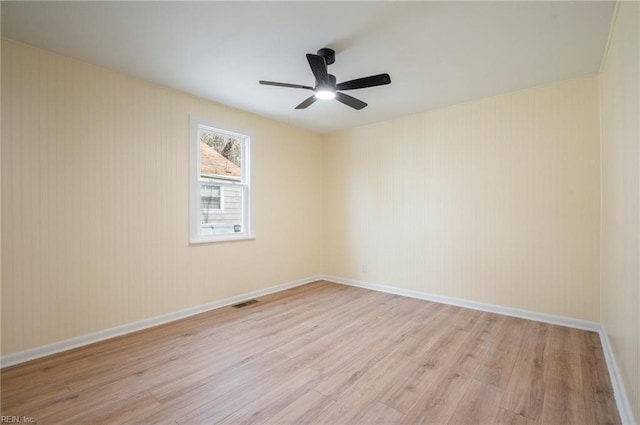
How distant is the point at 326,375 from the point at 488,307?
8.12 feet


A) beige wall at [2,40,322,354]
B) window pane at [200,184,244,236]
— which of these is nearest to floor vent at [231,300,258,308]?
beige wall at [2,40,322,354]

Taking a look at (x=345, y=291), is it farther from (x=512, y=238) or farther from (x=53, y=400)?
(x=53, y=400)

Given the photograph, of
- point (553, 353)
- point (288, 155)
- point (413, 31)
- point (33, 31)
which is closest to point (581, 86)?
point (413, 31)

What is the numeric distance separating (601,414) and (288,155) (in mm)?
4340

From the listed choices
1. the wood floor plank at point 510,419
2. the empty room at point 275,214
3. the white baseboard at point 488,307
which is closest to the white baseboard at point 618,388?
the empty room at point 275,214

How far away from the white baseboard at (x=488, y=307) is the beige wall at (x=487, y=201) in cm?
7

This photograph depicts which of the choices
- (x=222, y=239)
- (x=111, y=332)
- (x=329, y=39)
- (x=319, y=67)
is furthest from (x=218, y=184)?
(x=329, y=39)

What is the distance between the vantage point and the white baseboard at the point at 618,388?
5.55ft

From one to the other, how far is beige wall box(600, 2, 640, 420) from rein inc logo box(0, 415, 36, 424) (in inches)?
133

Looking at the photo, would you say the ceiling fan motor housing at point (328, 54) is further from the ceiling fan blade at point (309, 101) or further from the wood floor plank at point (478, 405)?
the wood floor plank at point (478, 405)

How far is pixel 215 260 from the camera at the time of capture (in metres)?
3.82

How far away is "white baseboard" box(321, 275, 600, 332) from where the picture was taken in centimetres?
308

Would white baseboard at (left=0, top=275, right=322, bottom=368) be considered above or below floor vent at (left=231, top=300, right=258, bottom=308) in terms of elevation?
above

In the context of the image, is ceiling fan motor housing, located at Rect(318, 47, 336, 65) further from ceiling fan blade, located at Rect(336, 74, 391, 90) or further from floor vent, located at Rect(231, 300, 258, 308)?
floor vent, located at Rect(231, 300, 258, 308)
